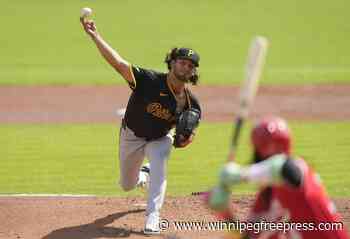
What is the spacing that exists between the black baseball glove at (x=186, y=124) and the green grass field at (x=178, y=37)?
1273cm

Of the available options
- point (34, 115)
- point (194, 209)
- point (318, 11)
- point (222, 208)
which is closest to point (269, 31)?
point (318, 11)

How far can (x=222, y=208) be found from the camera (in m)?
4.71

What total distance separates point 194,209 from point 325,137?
18.7 feet

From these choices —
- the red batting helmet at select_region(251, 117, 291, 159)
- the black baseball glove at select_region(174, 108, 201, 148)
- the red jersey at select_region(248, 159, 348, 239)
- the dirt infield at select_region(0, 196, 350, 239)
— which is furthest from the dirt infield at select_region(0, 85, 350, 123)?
the red batting helmet at select_region(251, 117, 291, 159)

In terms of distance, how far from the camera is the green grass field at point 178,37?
22.3 meters

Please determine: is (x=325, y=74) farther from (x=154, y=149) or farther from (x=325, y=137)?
(x=154, y=149)

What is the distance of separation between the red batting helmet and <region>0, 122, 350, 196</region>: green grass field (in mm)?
5550

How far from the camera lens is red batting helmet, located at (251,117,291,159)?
4812 mm

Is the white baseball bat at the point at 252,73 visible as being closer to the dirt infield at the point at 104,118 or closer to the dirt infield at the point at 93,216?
the dirt infield at the point at 93,216

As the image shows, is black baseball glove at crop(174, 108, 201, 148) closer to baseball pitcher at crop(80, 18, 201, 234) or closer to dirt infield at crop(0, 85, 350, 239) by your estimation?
baseball pitcher at crop(80, 18, 201, 234)

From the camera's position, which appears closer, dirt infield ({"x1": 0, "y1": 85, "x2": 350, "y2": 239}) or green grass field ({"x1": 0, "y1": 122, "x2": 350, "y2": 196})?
dirt infield ({"x1": 0, "y1": 85, "x2": 350, "y2": 239})

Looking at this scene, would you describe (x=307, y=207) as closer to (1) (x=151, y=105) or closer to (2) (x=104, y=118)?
(1) (x=151, y=105)

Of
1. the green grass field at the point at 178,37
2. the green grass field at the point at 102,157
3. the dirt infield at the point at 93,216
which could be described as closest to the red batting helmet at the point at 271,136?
the dirt infield at the point at 93,216

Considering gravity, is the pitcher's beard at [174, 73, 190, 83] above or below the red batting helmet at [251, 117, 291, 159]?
above
